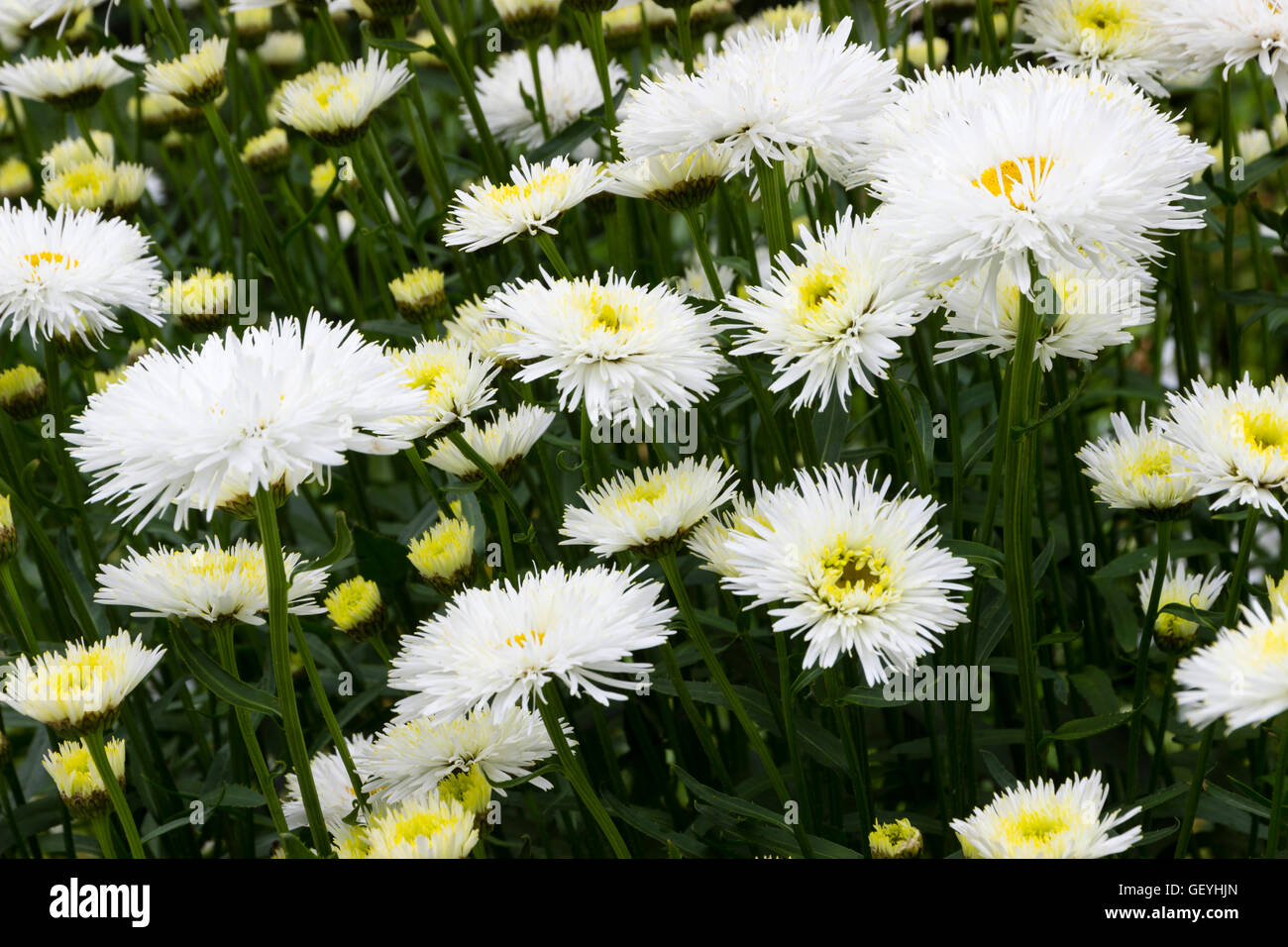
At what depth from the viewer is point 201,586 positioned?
3.39 feet

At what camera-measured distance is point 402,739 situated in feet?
3.32

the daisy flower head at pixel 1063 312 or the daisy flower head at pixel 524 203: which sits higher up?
the daisy flower head at pixel 524 203

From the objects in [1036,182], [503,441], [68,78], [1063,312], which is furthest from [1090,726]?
[68,78]

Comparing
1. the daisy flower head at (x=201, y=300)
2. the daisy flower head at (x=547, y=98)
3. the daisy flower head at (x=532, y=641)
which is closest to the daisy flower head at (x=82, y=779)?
the daisy flower head at (x=532, y=641)

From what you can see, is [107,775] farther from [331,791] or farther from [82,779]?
[331,791]

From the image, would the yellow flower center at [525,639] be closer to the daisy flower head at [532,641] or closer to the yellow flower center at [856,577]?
the daisy flower head at [532,641]

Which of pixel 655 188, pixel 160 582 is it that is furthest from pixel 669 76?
pixel 160 582

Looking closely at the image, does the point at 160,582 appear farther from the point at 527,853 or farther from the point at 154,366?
the point at 527,853

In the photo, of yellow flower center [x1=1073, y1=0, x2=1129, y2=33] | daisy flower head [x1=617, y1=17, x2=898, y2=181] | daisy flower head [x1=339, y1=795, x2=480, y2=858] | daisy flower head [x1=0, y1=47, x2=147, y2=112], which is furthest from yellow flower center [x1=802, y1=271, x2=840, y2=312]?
daisy flower head [x1=0, y1=47, x2=147, y2=112]

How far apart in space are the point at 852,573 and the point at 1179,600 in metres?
0.42

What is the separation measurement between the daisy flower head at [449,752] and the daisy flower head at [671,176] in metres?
0.48

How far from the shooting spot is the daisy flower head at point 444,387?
108 centimetres

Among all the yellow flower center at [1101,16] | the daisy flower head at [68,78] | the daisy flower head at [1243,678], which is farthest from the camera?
the daisy flower head at [68,78]

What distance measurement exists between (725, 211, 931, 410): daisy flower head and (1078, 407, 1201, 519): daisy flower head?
0.83 ft
